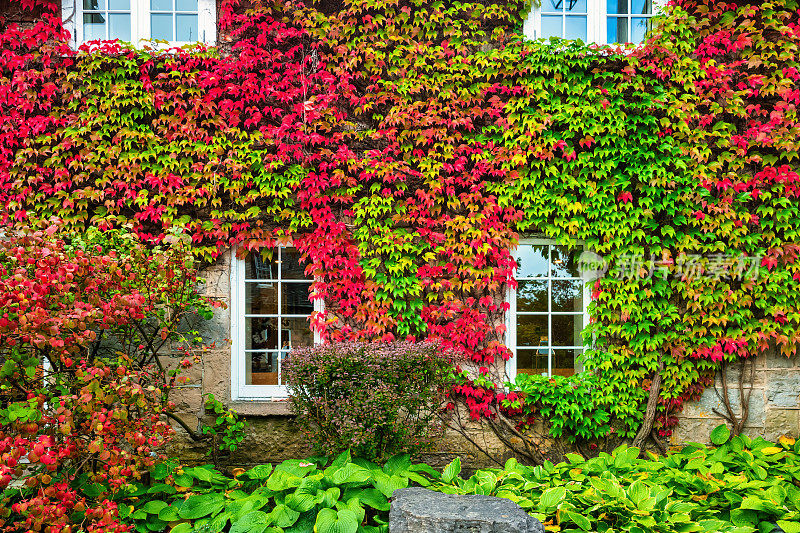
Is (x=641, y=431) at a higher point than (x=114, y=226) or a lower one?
lower

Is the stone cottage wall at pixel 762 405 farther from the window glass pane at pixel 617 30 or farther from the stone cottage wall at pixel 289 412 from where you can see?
the window glass pane at pixel 617 30

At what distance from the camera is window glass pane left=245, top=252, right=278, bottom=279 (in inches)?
193

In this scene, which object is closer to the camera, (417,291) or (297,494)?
(297,494)

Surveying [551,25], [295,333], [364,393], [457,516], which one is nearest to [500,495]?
[457,516]

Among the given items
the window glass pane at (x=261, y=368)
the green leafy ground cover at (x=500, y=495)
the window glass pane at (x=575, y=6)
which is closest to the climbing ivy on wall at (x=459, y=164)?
the window glass pane at (x=575, y=6)

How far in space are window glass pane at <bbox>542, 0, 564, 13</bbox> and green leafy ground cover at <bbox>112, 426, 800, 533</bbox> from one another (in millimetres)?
4327

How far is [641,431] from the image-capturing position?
15.4ft

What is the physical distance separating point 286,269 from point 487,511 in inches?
119

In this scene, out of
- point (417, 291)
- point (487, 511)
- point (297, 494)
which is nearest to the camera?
point (487, 511)

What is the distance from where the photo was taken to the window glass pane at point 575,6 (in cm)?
504

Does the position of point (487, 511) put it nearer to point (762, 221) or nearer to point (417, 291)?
point (417, 291)

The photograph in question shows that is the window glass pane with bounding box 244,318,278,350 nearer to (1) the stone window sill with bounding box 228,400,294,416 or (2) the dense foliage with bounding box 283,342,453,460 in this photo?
(1) the stone window sill with bounding box 228,400,294,416

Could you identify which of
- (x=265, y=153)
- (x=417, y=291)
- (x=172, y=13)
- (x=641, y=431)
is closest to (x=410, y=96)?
(x=265, y=153)

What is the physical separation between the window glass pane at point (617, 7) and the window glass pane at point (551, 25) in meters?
0.52
